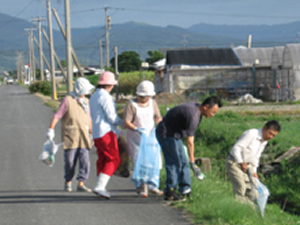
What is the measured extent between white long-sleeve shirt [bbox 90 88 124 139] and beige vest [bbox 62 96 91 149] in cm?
68

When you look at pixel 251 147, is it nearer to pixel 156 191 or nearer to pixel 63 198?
pixel 156 191

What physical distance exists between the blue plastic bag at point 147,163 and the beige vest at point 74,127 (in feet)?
4.06

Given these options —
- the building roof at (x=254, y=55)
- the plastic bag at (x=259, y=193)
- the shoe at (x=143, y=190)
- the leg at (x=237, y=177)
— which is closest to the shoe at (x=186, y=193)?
the shoe at (x=143, y=190)

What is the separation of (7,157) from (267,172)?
6.10 metres

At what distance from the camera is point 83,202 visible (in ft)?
26.4

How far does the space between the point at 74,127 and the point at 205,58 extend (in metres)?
34.5

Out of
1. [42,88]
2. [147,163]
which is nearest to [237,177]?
[147,163]

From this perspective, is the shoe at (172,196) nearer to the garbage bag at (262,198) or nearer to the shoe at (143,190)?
the shoe at (143,190)

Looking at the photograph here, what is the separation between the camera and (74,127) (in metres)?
8.80

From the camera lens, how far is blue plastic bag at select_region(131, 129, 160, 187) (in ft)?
26.3

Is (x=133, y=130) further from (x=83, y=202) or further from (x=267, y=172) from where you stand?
(x=267, y=172)

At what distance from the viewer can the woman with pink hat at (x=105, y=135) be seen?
8062 millimetres

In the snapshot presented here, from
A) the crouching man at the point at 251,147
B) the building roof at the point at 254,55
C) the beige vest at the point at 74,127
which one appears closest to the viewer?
the crouching man at the point at 251,147

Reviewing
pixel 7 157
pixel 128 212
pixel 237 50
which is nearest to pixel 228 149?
pixel 7 157
